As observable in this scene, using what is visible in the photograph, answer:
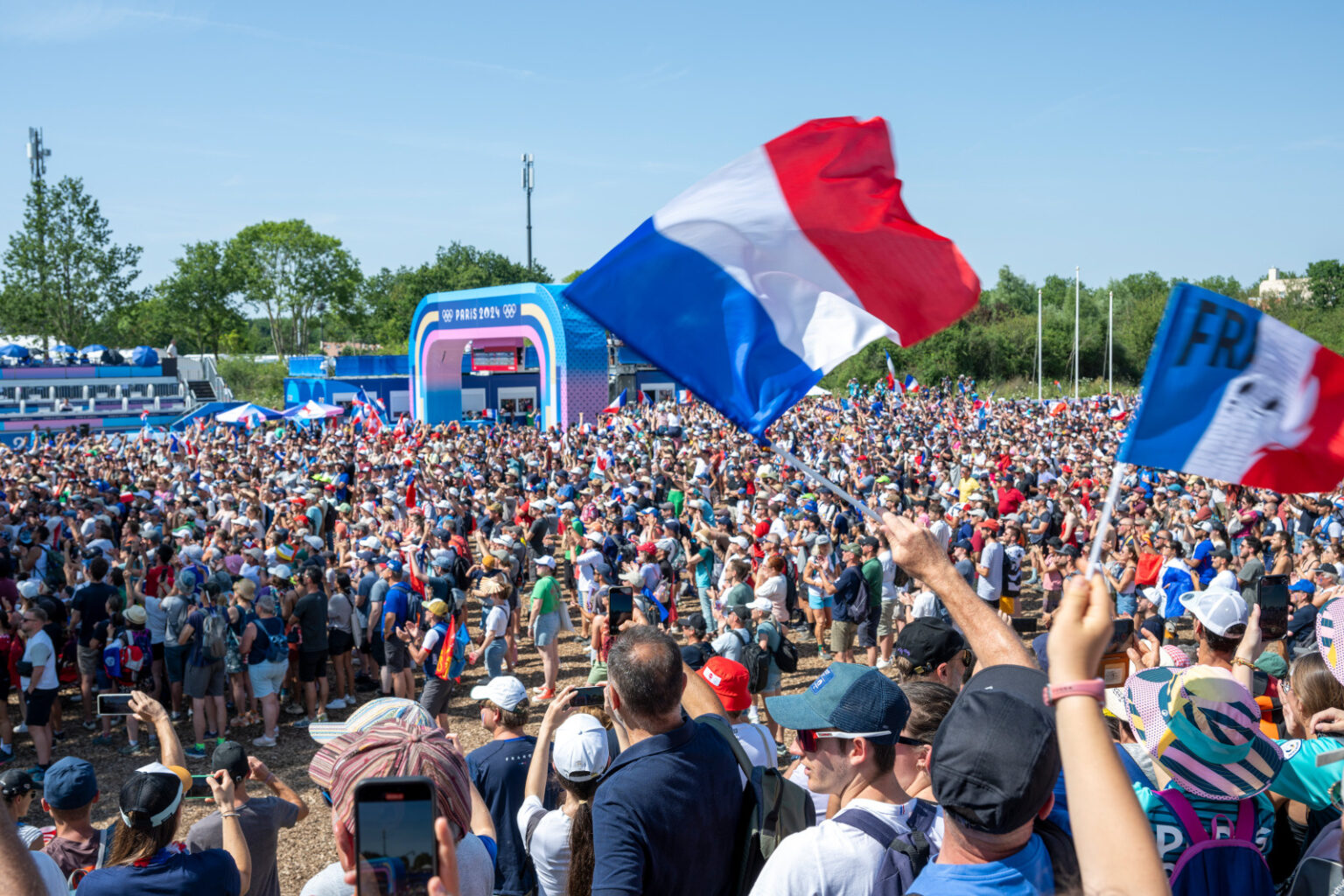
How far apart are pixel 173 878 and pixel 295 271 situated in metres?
70.2

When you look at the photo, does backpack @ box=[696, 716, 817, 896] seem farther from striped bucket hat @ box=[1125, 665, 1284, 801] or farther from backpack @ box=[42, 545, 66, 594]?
backpack @ box=[42, 545, 66, 594]

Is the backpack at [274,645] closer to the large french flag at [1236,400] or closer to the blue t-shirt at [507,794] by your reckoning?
the blue t-shirt at [507,794]

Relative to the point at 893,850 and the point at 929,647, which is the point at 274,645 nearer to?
the point at 929,647

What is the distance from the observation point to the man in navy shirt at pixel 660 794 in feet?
8.25

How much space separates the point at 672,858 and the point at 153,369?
41.3 m

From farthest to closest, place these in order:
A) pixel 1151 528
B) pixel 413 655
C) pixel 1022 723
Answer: pixel 1151 528 < pixel 413 655 < pixel 1022 723

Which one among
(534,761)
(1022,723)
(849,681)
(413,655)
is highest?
(1022,723)

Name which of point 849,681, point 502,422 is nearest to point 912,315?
point 849,681

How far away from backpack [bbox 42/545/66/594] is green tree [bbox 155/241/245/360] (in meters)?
59.5

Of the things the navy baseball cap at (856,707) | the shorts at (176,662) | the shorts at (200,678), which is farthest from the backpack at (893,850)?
the shorts at (176,662)

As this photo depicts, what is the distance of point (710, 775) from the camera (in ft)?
8.84

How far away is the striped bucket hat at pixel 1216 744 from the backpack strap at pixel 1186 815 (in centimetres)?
3

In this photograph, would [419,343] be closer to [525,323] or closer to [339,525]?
[525,323]

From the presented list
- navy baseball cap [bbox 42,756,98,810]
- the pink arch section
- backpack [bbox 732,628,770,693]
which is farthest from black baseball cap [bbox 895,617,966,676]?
the pink arch section
